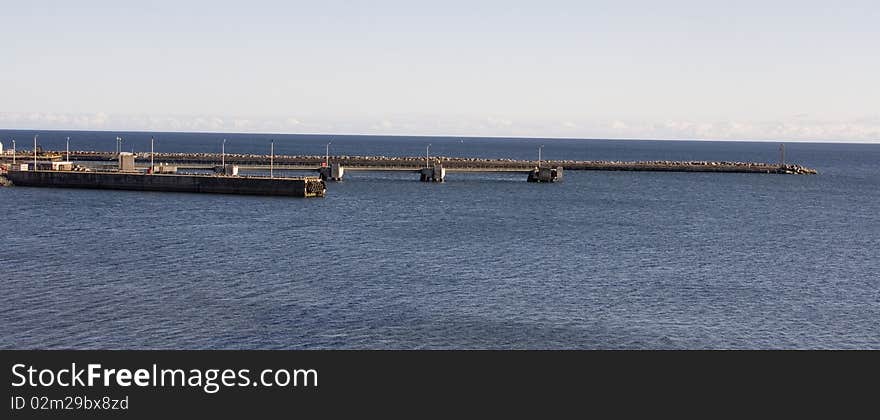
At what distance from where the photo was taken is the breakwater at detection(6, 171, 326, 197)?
160125 mm

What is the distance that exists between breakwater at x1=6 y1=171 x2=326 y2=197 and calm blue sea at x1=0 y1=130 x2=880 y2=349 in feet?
37.9

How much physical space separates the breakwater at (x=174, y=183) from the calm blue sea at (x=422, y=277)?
1156 cm

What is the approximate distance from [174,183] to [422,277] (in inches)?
3571

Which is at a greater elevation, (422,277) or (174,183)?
(174,183)

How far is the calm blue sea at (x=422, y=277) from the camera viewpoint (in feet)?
205

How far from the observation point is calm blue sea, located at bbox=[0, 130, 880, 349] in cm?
6259

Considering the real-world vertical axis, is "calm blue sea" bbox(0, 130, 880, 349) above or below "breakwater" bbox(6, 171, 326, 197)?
below

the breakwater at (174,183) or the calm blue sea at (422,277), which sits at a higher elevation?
the breakwater at (174,183)

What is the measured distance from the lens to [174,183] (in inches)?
6422

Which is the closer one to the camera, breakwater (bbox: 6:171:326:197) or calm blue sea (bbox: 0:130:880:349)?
calm blue sea (bbox: 0:130:880:349)
